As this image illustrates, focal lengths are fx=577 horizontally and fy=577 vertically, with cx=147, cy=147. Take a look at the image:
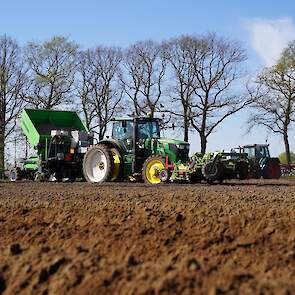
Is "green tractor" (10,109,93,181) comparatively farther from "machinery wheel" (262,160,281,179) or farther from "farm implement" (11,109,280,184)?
"machinery wheel" (262,160,281,179)

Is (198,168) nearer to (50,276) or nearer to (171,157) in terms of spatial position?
(171,157)

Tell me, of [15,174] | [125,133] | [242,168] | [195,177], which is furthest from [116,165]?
[15,174]

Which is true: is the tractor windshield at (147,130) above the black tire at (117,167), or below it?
above

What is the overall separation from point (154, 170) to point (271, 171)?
849 cm

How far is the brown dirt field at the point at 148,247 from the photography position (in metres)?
4.41

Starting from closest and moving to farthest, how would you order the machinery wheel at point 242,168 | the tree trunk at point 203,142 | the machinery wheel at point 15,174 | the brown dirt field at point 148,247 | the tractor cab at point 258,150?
the brown dirt field at point 148,247 < the machinery wheel at point 242,168 < the machinery wheel at point 15,174 < the tractor cab at point 258,150 < the tree trunk at point 203,142

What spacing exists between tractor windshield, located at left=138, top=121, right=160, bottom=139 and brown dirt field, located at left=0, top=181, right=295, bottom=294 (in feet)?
30.9

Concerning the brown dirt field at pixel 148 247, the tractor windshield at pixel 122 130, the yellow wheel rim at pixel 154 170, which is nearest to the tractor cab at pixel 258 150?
the tractor windshield at pixel 122 130

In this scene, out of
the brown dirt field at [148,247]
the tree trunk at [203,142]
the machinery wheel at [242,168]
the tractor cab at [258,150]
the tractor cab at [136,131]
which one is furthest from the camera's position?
the tree trunk at [203,142]

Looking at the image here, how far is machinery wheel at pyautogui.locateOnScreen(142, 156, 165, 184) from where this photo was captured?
61.0 ft

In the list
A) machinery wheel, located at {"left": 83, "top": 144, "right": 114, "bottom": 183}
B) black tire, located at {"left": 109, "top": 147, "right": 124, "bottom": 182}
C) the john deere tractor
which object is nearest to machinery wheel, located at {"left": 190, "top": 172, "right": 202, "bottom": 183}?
the john deere tractor

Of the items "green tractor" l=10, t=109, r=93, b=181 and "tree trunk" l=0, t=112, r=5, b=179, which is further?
"tree trunk" l=0, t=112, r=5, b=179

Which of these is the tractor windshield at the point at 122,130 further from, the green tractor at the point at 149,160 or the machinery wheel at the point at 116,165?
the machinery wheel at the point at 116,165

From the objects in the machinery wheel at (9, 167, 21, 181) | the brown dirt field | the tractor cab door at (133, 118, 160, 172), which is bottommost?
the brown dirt field
